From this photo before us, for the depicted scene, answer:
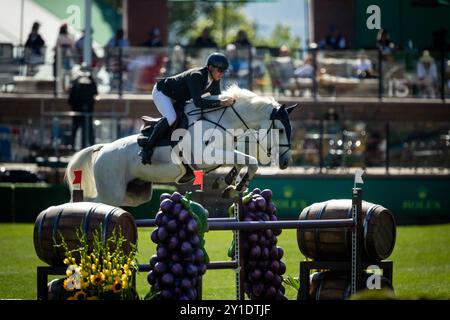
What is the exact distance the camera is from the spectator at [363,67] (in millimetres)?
20500

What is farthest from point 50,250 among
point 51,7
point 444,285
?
point 51,7

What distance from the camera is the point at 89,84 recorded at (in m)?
18.9

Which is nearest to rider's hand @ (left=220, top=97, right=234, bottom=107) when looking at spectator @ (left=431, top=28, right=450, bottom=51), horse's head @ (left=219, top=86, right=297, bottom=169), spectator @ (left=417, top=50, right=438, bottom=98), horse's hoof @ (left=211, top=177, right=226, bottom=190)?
horse's head @ (left=219, top=86, right=297, bottom=169)

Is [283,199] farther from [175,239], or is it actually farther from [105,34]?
[175,239]

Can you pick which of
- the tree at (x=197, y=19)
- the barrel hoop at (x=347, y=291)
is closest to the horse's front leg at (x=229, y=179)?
the barrel hoop at (x=347, y=291)

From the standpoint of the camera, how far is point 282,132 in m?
12.1

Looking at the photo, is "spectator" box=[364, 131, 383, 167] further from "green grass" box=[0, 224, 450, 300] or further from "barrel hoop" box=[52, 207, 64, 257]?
"barrel hoop" box=[52, 207, 64, 257]

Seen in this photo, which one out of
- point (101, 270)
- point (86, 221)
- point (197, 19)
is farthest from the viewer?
point (197, 19)

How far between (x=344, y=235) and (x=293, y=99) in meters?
12.7

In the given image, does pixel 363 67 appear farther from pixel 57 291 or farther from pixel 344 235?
pixel 57 291

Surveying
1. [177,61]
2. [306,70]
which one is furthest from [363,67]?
[177,61]

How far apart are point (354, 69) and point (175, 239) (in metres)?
14.2

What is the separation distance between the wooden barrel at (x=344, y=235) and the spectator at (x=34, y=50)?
12.9m

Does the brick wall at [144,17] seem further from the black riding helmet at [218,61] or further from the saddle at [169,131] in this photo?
the black riding helmet at [218,61]
